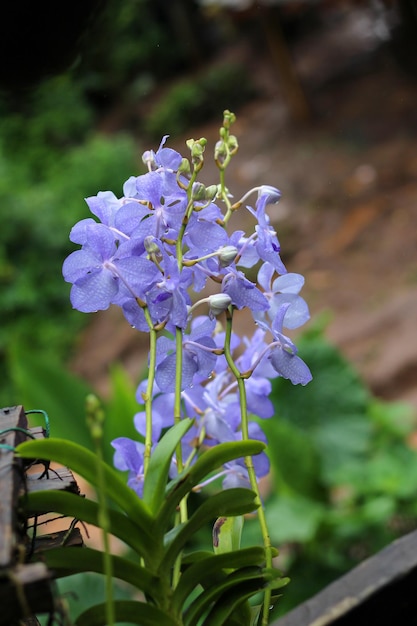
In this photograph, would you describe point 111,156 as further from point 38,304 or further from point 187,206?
point 187,206

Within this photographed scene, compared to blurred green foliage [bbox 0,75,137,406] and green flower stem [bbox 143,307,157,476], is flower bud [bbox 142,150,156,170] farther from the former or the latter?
blurred green foliage [bbox 0,75,137,406]

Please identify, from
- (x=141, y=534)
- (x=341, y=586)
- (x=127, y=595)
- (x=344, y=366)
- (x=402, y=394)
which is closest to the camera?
(x=141, y=534)

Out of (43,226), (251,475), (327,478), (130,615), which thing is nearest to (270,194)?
(251,475)

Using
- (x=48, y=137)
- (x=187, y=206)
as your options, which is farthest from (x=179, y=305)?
(x=48, y=137)

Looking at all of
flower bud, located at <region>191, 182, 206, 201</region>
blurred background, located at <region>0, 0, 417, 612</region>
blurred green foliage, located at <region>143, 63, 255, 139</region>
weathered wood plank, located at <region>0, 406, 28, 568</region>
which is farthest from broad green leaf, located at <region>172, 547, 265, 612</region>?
blurred green foliage, located at <region>143, 63, 255, 139</region>

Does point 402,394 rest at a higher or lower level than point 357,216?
lower

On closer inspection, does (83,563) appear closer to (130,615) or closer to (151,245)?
(130,615)
